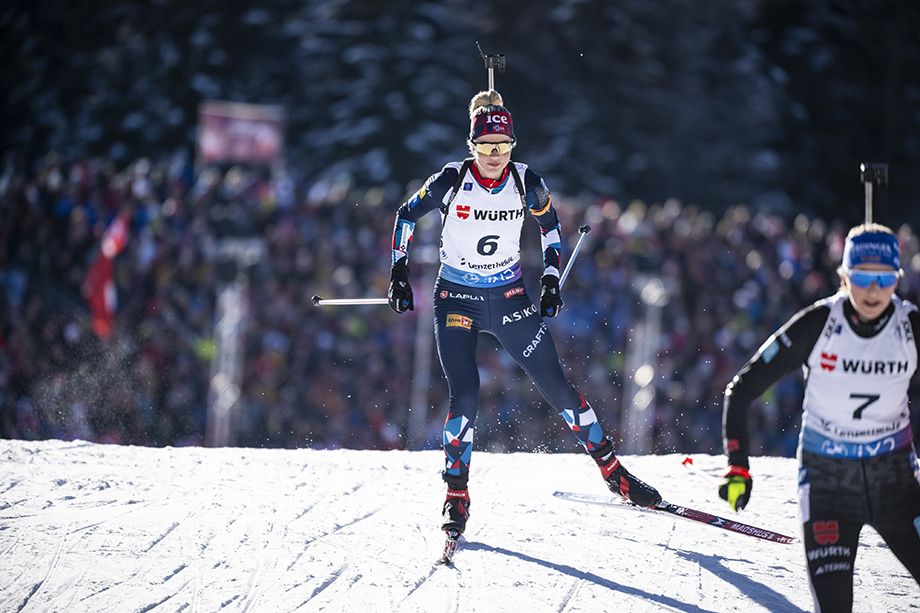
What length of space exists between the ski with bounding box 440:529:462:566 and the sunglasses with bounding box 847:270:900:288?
2766 millimetres

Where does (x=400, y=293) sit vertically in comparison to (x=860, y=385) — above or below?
above

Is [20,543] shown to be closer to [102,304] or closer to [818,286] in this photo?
[102,304]

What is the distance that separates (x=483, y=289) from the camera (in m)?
6.98

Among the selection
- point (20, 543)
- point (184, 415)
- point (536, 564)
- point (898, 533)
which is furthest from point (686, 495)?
point (184, 415)

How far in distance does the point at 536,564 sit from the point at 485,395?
253 inches

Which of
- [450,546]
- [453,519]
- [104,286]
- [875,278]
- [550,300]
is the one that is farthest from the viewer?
[104,286]

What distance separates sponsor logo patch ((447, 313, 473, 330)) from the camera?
6926 mm

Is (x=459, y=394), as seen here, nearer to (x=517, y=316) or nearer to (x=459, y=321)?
(x=459, y=321)

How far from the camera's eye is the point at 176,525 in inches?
274

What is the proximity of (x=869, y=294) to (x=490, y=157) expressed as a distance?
2643mm

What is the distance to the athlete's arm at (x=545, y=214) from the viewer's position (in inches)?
278

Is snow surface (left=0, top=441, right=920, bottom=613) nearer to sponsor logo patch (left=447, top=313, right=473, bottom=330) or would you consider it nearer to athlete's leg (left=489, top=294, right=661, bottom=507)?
athlete's leg (left=489, top=294, right=661, bottom=507)

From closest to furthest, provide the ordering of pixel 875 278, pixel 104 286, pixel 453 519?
pixel 875 278, pixel 453 519, pixel 104 286

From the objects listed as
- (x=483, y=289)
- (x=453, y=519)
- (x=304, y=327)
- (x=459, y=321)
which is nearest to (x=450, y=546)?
(x=453, y=519)
